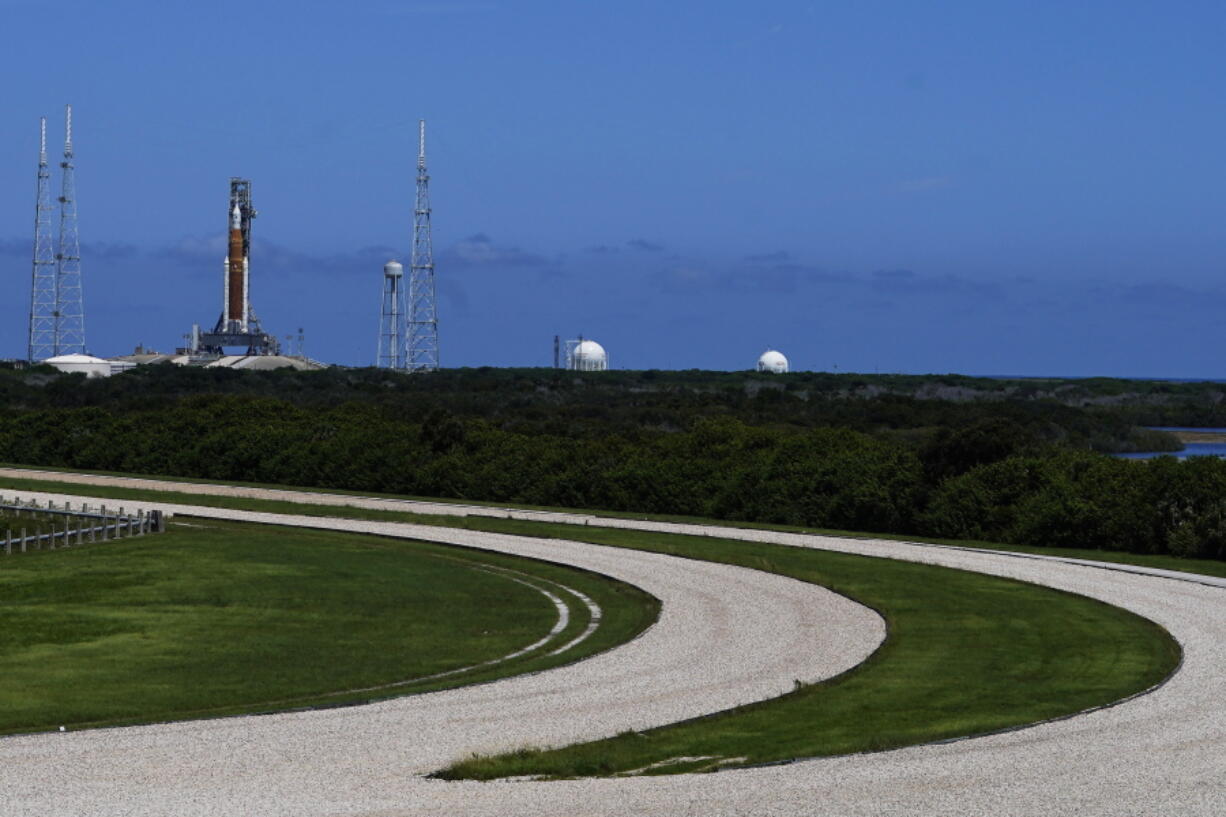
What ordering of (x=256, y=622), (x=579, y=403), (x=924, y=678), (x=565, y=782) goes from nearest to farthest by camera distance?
(x=565, y=782) < (x=924, y=678) < (x=256, y=622) < (x=579, y=403)

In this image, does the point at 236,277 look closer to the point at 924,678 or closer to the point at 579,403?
the point at 579,403

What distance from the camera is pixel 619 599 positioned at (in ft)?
83.8

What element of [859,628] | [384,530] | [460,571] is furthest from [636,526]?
[859,628]

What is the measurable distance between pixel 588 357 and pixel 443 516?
409 ft

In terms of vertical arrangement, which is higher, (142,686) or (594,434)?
(594,434)

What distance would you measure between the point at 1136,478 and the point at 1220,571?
574 centimetres

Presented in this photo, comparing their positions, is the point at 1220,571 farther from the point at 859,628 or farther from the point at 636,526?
the point at 636,526

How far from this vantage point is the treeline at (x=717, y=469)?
34.0 meters

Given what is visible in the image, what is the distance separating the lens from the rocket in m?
129

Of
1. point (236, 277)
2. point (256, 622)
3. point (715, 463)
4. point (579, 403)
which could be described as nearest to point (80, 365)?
point (236, 277)

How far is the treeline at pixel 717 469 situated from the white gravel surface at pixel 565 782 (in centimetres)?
1620

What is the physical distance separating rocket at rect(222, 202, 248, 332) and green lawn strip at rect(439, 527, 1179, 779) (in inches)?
4254

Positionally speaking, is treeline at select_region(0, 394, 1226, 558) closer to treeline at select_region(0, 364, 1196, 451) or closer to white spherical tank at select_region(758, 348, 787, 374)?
treeline at select_region(0, 364, 1196, 451)

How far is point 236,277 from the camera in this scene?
132000 millimetres
